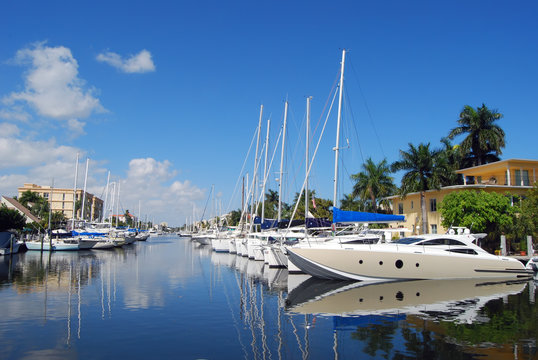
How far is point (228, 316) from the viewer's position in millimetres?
15258

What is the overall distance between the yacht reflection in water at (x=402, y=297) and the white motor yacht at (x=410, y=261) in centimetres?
46

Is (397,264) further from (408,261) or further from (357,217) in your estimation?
(357,217)

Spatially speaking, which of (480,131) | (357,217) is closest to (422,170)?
(480,131)

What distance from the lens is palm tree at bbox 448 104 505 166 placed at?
2314 inches

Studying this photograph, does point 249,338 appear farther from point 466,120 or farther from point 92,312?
point 466,120

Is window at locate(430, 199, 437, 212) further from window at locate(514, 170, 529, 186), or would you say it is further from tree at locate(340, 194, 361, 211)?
A: tree at locate(340, 194, 361, 211)

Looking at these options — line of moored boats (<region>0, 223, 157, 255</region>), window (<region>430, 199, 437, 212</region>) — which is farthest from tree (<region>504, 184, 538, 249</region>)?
line of moored boats (<region>0, 223, 157, 255</region>)

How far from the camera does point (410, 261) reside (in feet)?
73.4

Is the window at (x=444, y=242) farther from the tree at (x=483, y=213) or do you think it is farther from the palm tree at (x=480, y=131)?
the palm tree at (x=480, y=131)

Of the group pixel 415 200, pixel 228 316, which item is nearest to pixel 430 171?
pixel 415 200

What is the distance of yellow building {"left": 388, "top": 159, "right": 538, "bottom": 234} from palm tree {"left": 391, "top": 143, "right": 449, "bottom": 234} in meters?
1.21

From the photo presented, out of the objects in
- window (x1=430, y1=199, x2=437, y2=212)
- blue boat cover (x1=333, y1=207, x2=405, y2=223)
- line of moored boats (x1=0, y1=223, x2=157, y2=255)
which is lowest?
line of moored boats (x1=0, y1=223, x2=157, y2=255)

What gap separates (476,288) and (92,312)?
18.1m

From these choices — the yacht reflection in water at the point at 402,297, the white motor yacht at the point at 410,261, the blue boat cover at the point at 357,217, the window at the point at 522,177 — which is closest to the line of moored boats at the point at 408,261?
the white motor yacht at the point at 410,261
